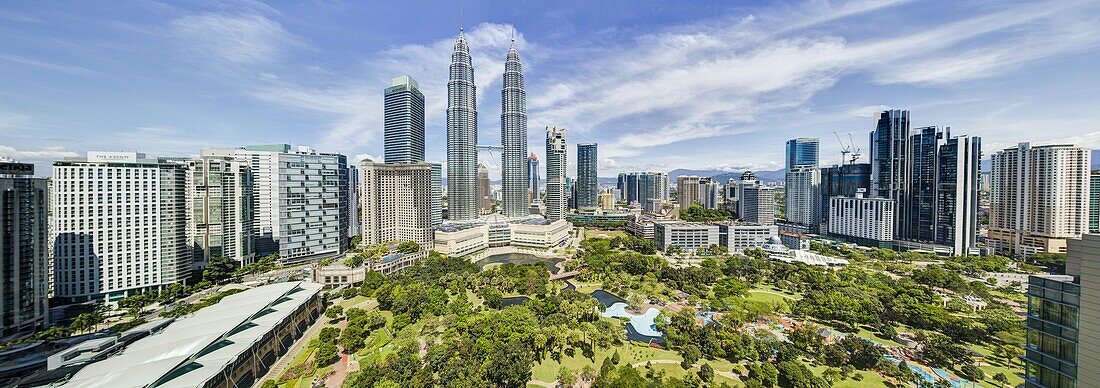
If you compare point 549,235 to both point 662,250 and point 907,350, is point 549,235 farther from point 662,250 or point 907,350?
point 907,350

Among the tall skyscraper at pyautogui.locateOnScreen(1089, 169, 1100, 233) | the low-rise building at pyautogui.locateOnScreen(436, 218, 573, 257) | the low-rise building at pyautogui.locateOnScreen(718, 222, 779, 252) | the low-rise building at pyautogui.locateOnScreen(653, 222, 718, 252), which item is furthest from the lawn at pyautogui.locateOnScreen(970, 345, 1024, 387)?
the low-rise building at pyautogui.locateOnScreen(436, 218, 573, 257)

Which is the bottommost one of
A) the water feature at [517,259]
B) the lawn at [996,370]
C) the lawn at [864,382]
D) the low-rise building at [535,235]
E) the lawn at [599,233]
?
the water feature at [517,259]

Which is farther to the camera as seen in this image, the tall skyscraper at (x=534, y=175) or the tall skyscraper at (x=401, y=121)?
the tall skyscraper at (x=534, y=175)

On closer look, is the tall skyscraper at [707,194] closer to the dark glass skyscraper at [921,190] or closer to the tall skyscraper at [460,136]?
the dark glass skyscraper at [921,190]

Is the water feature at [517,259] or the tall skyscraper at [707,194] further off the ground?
the tall skyscraper at [707,194]

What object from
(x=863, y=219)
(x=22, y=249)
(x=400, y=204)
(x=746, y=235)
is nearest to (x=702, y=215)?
(x=746, y=235)

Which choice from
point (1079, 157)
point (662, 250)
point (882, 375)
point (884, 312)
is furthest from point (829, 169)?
point (882, 375)

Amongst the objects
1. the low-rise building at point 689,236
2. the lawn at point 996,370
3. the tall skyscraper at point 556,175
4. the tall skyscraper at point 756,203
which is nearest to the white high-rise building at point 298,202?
the tall skyscraper at point 556,175
